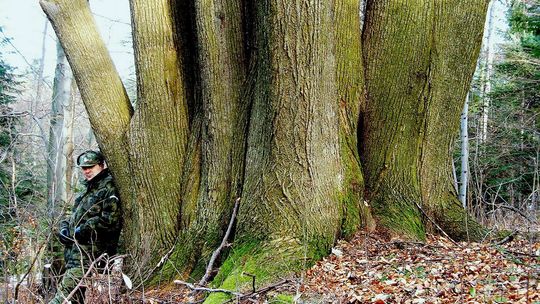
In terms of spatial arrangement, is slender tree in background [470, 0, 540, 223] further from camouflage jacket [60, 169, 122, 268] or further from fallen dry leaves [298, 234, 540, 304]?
camouflage jacket [60, 169, 122, 268]

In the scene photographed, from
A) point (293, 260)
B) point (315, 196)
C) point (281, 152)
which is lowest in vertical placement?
point (293, 260)

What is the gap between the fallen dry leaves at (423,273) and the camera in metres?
3.24

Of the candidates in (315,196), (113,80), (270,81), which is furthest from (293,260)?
(113,80)

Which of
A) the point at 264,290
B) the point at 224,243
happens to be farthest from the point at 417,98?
the point at 264,290

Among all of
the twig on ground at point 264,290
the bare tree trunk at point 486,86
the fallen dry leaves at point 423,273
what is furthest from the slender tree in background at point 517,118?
the twig on ground at point 264,290

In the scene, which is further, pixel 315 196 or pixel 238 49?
pixel 238 49

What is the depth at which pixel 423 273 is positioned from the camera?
12.5ft

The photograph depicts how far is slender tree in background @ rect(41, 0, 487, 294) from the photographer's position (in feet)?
14.0

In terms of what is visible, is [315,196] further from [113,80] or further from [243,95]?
[113,80]

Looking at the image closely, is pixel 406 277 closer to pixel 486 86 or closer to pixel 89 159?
pixel 89 159

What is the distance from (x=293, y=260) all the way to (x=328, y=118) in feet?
4.28

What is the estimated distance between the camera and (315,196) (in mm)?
4281

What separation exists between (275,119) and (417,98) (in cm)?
160

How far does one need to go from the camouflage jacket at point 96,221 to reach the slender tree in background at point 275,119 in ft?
0.64
